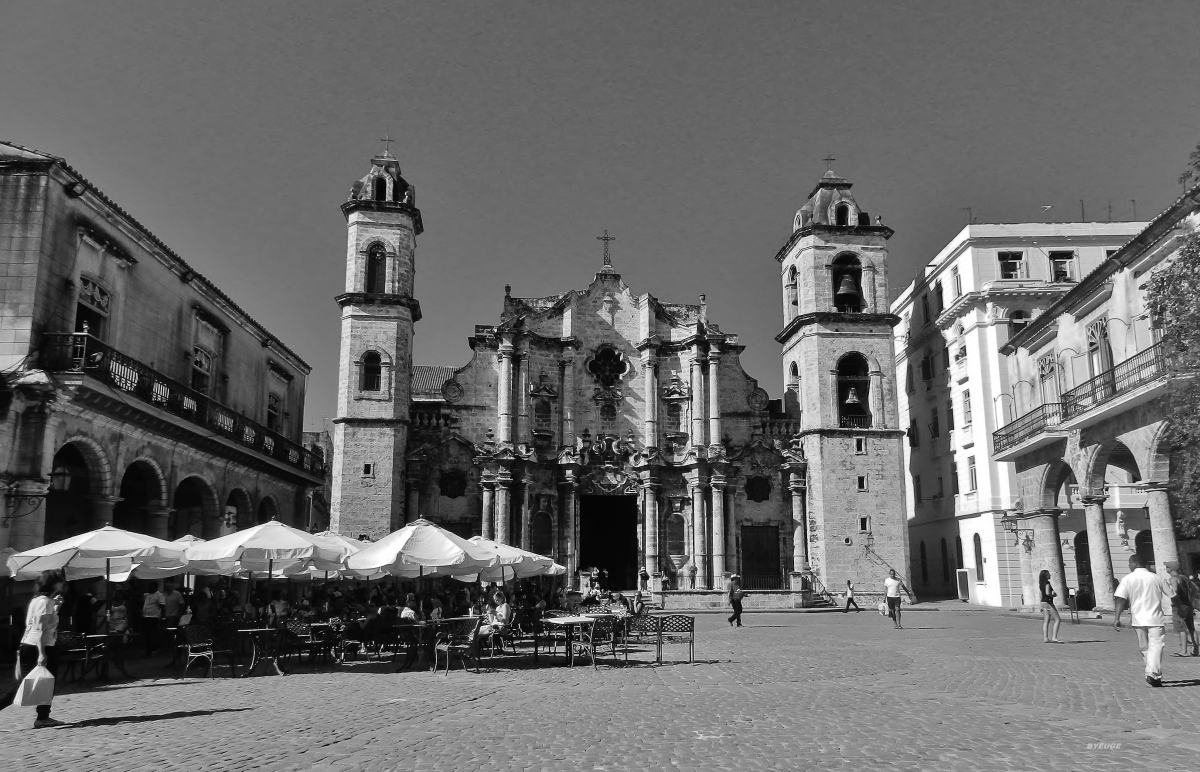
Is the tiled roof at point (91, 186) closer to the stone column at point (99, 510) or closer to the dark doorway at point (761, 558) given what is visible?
the stone column at point (99, 510)

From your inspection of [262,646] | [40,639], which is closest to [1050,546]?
[262,646]

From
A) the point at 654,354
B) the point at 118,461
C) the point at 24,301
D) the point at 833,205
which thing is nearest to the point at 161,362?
the point at 118,461

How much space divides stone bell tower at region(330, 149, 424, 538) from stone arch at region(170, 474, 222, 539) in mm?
8139

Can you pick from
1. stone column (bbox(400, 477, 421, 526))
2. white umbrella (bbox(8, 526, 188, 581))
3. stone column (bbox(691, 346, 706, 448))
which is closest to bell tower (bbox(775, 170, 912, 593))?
stone column (bbox(691, 346, 706, 448))

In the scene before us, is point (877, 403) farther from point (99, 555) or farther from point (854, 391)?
point (99, 555)

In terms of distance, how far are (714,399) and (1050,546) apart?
16429 mm

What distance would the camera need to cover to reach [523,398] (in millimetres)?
41438

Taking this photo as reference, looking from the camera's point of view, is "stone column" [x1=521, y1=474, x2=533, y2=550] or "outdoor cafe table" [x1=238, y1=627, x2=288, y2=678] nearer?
"outdoor cafe table" [x1=238, y1=627, x2=288, y2=678]

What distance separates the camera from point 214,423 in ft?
85.8

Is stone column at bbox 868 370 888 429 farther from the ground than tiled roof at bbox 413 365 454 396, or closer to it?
closer to it

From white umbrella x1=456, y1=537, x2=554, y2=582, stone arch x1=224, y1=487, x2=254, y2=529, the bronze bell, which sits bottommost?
white umbrella x1=456, y1=537, x2=554, y2=582

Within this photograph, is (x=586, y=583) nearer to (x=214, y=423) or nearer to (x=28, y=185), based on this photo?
(x=214, y=423)

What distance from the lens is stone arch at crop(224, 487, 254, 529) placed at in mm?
30219

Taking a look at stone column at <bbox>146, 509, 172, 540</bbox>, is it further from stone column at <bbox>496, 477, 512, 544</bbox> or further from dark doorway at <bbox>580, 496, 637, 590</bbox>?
dark doorway at <bbox>580, 496, 637, 590</bbox>
